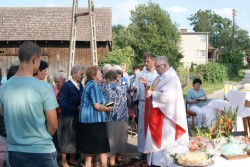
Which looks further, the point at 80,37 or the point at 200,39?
the point at 200,39

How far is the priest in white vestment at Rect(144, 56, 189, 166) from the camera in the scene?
6039 millimetres

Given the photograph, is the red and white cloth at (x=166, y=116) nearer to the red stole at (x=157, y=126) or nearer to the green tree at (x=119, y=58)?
the red stole at (x=157, y=126)

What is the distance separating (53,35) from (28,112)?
23714mm

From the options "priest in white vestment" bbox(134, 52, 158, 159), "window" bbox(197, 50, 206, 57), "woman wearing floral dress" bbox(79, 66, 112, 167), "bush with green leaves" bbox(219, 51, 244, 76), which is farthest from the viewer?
"window" bbox(197, 50, 206, 57)

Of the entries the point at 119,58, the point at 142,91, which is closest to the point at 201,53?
the point at 119,58

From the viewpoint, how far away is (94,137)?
5941mm

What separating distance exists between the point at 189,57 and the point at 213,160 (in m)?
60.0

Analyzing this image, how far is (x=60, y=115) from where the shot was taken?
6.62 m

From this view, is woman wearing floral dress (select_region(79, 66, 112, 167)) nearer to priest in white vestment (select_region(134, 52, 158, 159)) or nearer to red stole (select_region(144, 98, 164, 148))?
red stole (select_region(144, 98, 164, 148))

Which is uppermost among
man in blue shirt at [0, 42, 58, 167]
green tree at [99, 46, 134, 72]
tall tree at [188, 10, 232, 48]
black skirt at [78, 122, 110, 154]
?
tall tree at [188, 10, 232, 48]

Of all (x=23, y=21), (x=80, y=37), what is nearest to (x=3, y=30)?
(x=23, y=21)

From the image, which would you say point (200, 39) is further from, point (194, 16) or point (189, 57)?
point (194, 16)

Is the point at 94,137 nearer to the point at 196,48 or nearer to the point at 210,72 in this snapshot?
the point at 210,72

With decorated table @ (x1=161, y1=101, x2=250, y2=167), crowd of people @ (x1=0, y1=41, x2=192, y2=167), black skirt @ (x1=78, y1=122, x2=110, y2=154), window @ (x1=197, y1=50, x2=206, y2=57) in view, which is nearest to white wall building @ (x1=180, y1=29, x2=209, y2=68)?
window @ (x1=197, y1=50, x2=206, y2=57)
